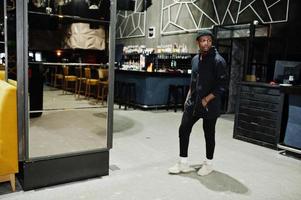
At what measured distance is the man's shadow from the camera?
3.08 meters

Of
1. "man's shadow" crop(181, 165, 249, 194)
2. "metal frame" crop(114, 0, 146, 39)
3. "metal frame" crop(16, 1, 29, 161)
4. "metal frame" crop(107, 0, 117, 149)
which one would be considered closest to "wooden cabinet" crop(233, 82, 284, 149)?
"man's shadow" crop(181, 165, 249, 194)

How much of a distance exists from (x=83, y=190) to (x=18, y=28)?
158 cm

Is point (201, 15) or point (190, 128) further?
point (201, 15)

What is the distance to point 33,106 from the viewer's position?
6074 mm

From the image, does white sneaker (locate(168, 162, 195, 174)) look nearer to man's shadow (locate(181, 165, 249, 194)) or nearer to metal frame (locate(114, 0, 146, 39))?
man's shadow (locate(181, 165, 249, 194))

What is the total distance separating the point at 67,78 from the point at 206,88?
16.6ft

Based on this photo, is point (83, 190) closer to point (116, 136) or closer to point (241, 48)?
point (116, 136)

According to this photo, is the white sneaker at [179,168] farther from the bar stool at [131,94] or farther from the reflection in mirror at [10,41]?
the bar stool at [131,94]

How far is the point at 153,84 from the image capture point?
7.96m

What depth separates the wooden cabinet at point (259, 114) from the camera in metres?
4.56

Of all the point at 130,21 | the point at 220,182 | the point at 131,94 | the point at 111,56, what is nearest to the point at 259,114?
the point at 220,182

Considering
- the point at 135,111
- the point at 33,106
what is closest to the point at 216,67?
the point at 33,106

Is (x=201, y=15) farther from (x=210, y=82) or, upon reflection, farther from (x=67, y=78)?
(x=210, y=82)

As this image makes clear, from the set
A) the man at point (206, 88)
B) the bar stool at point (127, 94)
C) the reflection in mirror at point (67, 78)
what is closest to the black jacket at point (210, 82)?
the man at point (206, 88)
